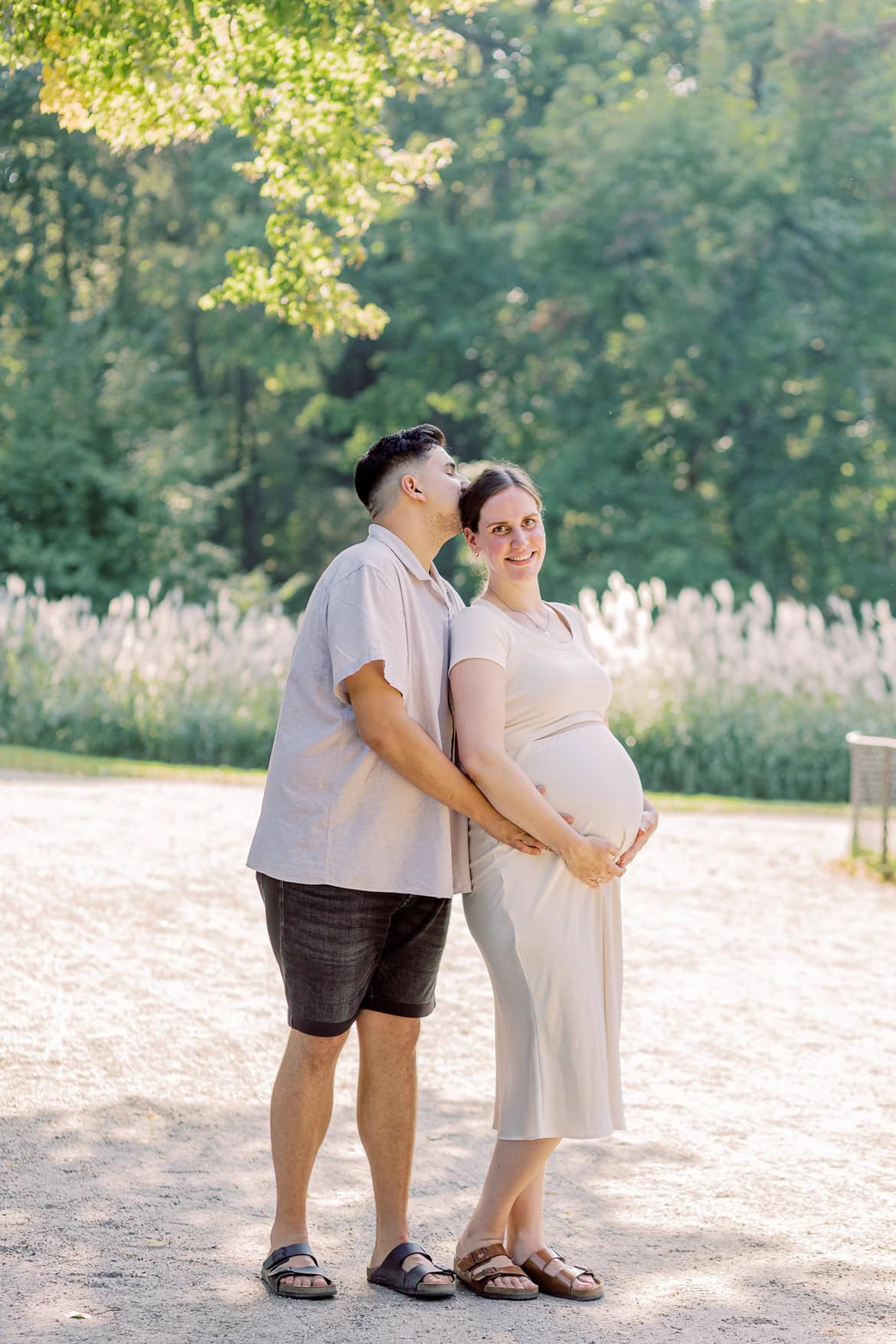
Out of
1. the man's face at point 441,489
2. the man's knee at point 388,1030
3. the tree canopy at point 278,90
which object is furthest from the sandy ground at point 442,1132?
the tree canopy at point 278,90

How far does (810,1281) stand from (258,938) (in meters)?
4.31

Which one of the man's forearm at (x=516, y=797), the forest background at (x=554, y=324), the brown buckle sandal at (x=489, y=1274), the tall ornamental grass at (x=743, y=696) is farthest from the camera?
the forest background at (x=554, y=324)

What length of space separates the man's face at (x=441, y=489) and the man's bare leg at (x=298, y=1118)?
1168mm

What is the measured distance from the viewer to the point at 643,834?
3709mm

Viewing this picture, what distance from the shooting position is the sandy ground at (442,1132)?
348 centimetres

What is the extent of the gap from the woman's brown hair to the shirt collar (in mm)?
156

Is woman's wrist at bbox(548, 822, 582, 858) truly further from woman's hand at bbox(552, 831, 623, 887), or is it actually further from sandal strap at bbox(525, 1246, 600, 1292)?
sandal strap at bbox(525, 1246, 600, 1292)

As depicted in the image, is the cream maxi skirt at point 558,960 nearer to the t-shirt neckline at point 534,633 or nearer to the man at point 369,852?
the man at point 369,852

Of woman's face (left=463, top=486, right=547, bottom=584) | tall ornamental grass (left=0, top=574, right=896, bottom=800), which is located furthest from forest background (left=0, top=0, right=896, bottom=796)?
woman's face (left=463, top=486, right=547, bottom=584)

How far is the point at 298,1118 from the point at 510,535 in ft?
4.48

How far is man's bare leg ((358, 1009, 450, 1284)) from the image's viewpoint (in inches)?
143

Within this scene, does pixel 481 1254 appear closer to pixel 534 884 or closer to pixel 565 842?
pixel 534 884

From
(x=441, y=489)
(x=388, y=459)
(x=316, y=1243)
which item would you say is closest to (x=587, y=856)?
(x=441, y=489)

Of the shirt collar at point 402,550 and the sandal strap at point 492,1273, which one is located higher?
the shirt collar at point 402,550
